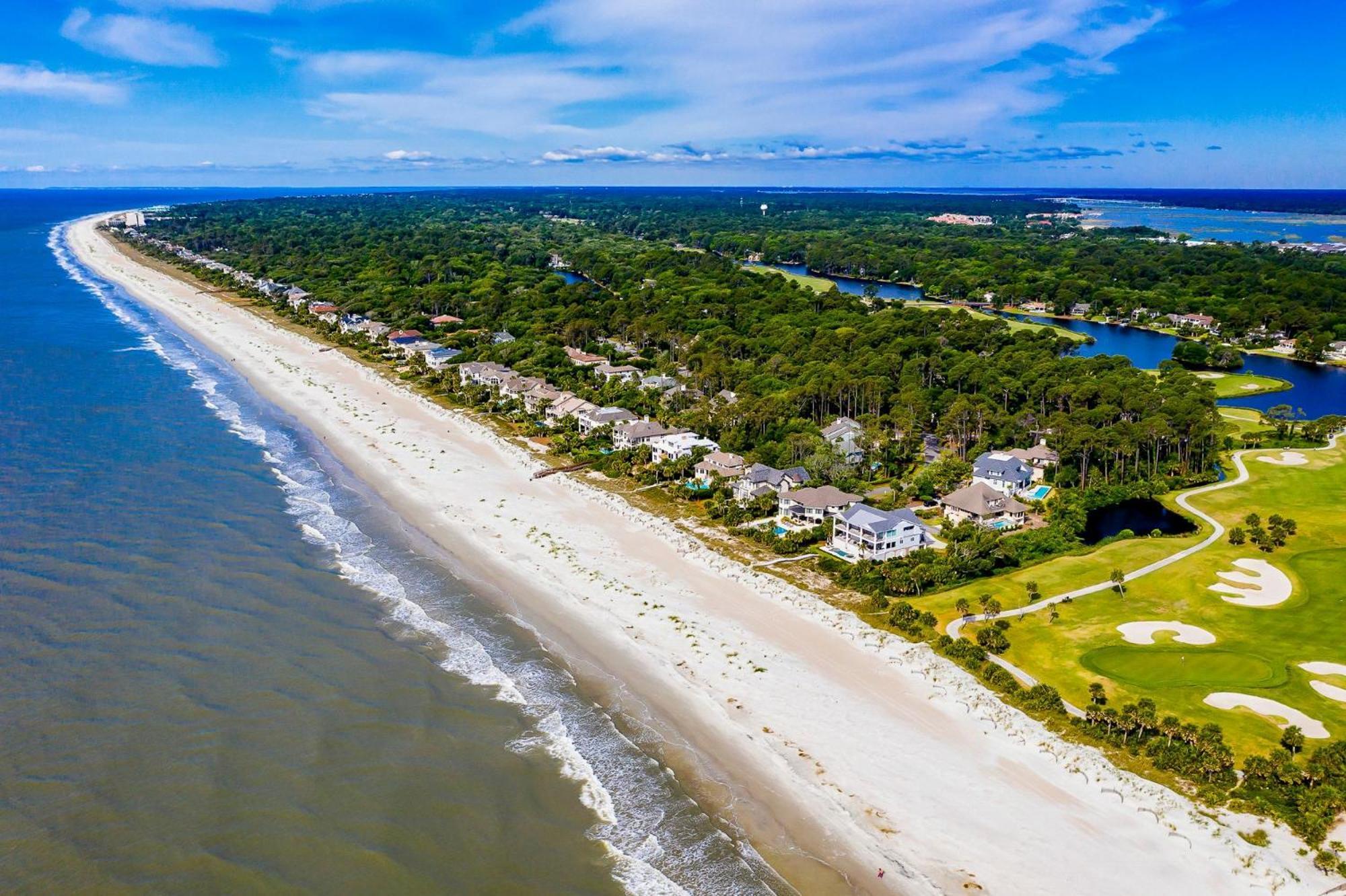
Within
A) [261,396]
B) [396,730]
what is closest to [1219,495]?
[396,730]

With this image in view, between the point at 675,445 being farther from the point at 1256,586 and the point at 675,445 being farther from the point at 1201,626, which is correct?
the point at 1256,586

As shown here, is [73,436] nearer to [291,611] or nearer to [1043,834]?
[291,611]

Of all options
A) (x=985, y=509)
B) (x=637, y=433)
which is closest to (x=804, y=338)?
(x=637, y=433)

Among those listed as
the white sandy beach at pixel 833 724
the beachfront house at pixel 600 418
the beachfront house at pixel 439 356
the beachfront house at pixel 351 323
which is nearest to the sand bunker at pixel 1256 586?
the white sandy beach at pixel 833 724

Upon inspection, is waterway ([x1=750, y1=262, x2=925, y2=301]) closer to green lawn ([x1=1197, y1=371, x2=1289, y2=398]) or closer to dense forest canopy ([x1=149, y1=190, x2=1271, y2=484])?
dense forest canopy ([x1=149, y1=190, x2=1271, y2=484])

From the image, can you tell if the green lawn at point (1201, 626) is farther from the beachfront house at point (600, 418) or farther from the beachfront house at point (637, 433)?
the beachfront house at point (600, 418)

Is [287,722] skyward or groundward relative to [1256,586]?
groundward
